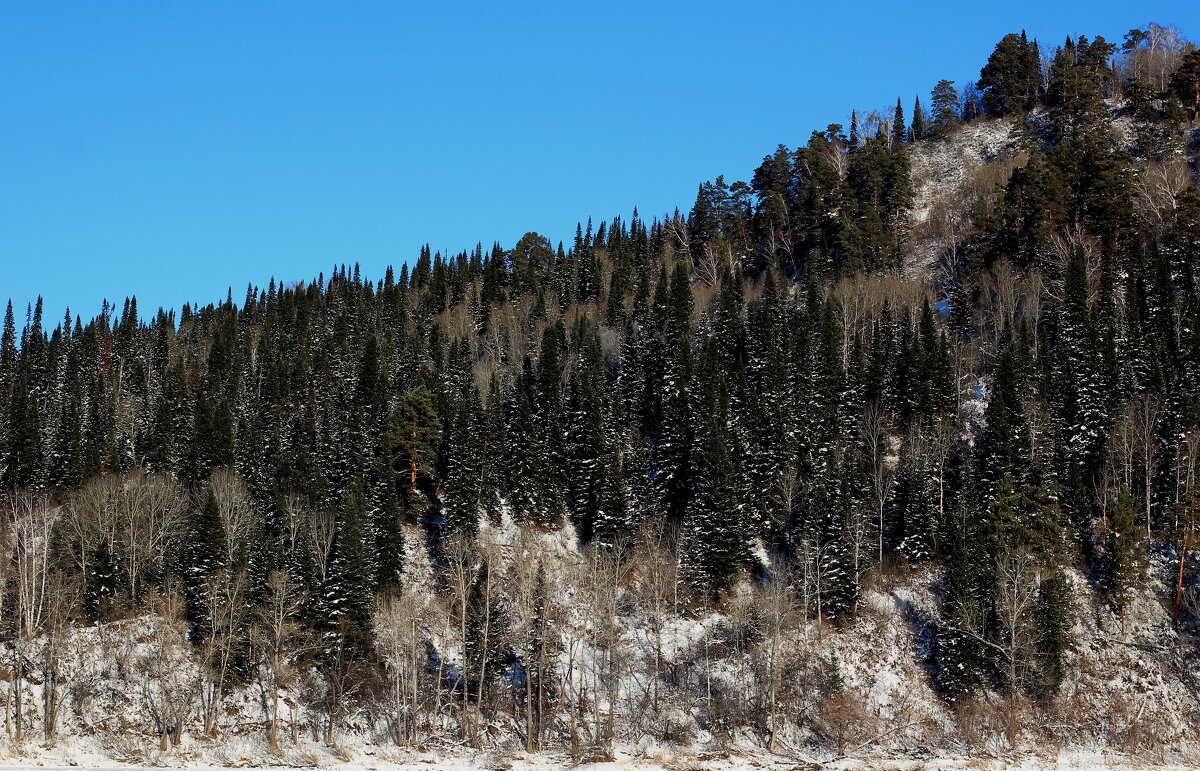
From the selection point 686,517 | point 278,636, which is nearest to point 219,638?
point 278,636

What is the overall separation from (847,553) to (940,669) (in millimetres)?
10337

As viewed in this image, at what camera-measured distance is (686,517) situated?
3093 inches

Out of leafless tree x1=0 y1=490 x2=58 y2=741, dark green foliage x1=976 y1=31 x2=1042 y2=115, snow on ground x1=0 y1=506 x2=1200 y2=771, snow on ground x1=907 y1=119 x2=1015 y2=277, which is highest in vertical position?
dark green foliage x1=976 y1=31 x2=1042 y2=115

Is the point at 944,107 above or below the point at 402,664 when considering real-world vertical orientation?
above

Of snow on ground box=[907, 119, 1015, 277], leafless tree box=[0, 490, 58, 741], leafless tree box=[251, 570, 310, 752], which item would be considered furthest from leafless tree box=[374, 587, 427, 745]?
snow on ground box=[907, 119, 1015, 277]

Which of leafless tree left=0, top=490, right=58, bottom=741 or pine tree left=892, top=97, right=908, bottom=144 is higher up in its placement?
pine tree left=892, top=97, right=908, bottom=144

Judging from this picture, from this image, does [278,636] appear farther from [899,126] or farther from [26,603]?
[899,126]

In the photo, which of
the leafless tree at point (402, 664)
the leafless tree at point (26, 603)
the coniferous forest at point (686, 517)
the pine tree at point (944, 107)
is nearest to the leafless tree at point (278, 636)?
the coniferous forest at point (686, 517)

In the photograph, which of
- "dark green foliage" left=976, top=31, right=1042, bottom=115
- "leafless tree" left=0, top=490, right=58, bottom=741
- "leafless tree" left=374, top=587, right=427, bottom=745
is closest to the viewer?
"leafless tree" left=0, top=490, right=58, bottom=741

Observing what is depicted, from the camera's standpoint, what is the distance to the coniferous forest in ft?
202

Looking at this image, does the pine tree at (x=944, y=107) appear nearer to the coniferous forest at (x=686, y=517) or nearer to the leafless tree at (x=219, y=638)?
the coniferous forest at (x=686, y=517)

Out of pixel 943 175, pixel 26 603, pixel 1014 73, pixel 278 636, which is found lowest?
pixel 278 636

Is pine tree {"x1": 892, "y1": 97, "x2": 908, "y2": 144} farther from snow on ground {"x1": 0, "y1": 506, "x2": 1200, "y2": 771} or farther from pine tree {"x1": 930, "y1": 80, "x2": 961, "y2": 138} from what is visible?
snow on ground {"x1": 0, "y1": 506, "x2": 1200, "y2": 771}

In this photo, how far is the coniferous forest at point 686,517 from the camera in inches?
2424
